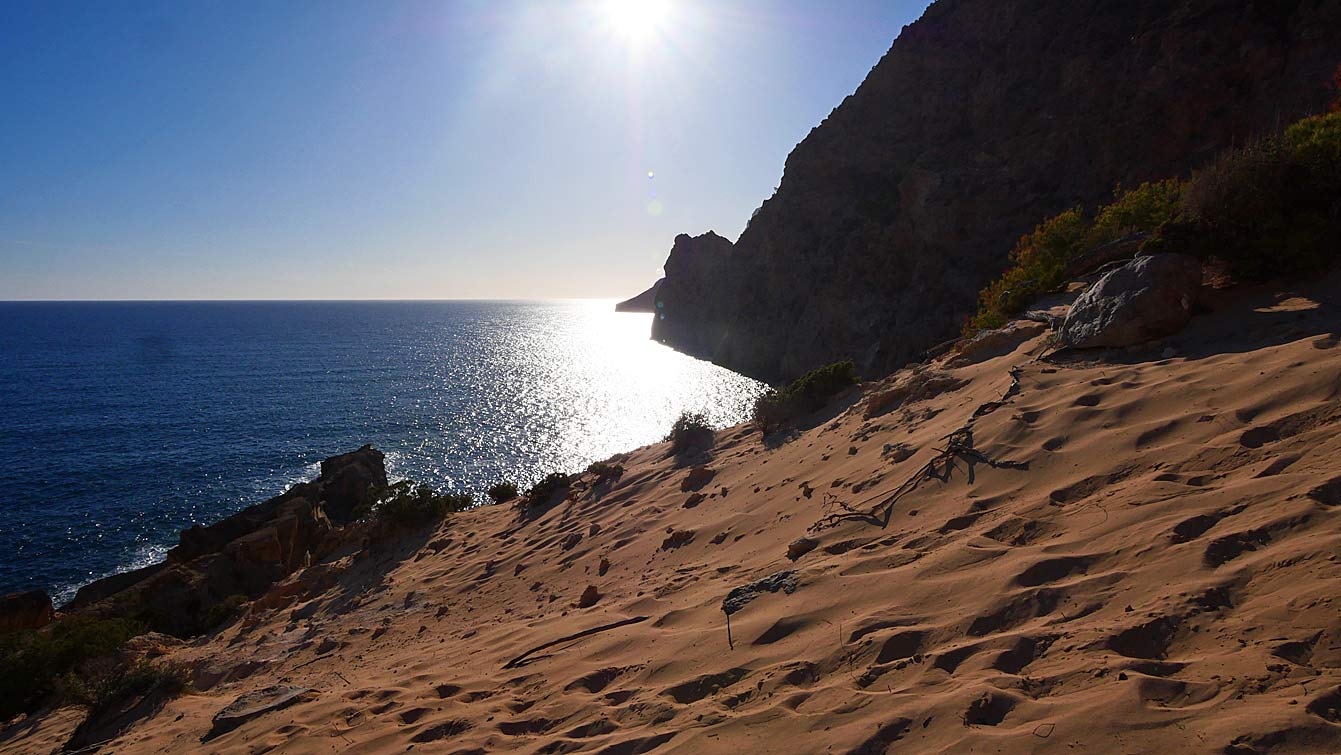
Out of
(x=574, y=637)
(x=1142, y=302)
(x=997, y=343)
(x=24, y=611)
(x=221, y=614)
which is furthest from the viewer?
(x=24, y=611)

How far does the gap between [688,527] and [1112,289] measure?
237 inches

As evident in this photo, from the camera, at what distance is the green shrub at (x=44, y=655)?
10.7m

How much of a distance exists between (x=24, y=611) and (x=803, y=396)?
69.5 ft

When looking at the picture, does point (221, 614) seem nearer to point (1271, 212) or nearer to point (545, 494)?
point (545, 494)

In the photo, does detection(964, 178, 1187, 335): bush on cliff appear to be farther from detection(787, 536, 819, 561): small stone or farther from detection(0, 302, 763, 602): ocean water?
detection(0, 302, 763, 602): ocean water

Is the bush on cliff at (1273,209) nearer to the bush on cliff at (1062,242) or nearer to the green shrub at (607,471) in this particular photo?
the bush on cliff at (1062,242)

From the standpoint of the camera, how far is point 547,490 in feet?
45.0

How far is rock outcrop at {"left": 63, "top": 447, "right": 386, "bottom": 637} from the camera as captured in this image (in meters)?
16.2

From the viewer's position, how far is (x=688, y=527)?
27.8ft

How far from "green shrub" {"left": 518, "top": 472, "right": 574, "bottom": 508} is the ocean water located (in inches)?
799

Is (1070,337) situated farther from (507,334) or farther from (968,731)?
(507,334)

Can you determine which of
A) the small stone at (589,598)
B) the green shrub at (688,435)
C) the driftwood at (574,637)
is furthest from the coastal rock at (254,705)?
the green shrub at (688,435)

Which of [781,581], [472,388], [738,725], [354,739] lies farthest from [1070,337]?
[472,388]

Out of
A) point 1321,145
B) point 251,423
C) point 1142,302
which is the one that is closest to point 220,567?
point 1142,302
